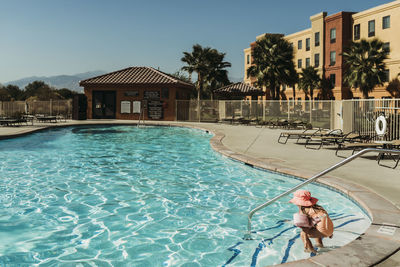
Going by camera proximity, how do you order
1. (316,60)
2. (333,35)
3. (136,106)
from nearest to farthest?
(136,106), (333,35), (316,60)

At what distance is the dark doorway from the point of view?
3409 centimetres

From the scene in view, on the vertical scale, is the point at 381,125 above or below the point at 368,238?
Result: above

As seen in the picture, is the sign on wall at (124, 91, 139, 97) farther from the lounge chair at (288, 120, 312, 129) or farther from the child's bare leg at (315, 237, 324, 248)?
the child's bare leg at (315, 237, 324, 248)

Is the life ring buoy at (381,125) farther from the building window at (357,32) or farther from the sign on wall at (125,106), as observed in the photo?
the building window at (357,32)

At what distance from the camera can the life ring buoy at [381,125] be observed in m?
11.0

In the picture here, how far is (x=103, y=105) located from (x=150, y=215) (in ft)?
96.1

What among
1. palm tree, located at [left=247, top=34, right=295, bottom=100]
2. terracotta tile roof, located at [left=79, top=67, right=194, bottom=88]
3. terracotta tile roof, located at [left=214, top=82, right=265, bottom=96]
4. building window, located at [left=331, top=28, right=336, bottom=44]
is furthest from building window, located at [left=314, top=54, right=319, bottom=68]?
terracotta tile roof, located at [left=79, top=67, right=194, bottom=88]

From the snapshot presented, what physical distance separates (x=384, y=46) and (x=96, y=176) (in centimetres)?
4256

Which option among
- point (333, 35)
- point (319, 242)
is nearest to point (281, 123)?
point (319, 242)

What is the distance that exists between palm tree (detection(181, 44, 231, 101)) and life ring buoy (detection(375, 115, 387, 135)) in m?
38.9

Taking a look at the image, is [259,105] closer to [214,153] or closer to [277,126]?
[277,126]

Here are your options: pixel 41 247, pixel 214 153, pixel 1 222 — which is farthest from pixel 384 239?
pixel 214 153

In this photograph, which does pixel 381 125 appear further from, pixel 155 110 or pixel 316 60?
pixel 316 60

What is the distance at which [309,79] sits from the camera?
49125 millimetres
